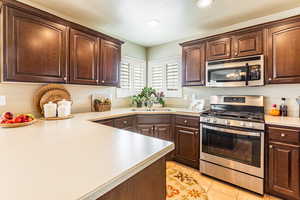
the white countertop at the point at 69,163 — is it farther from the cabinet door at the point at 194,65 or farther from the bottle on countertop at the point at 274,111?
the bottle on countertop at the point at 274,111

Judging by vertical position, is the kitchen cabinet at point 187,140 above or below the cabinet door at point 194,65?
below

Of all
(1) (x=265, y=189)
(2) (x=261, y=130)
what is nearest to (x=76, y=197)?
(2) (x=261, y=130)

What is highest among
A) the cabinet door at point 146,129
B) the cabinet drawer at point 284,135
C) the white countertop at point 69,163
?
the white countertop at point 69,163

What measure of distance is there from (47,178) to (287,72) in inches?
110

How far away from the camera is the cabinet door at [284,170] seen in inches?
67.7

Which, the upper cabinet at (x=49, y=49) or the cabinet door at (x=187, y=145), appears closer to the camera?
the upper cabinet at (x=49, y=49)

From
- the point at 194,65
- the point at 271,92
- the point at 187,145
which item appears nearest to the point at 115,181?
the point at 187,145

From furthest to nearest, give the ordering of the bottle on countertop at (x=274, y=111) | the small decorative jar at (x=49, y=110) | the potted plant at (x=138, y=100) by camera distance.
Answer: the potted plant at (x=138, y=100), the bottle on countertop at (x=274, y=111), the small decorative jar at (x=49, y=110)

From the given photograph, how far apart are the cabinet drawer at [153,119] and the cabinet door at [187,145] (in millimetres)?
247

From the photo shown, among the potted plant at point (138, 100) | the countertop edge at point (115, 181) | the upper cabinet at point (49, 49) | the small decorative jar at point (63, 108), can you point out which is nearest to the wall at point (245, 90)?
the potted plant at point (138, 100)

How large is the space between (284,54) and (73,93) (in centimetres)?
322

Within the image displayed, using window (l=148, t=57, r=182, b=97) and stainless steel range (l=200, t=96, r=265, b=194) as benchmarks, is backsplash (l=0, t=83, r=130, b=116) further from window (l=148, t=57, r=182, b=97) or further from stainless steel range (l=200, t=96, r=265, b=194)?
stainless steel range (l=200, t=96, r=265, b=194)

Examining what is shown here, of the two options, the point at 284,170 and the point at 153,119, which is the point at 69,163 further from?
the point at 284,170

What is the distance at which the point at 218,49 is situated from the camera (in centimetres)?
256
